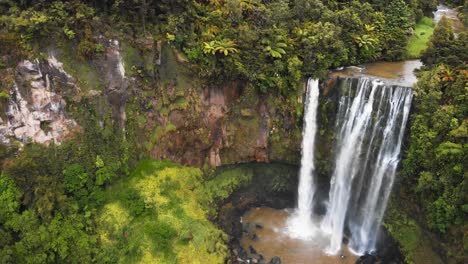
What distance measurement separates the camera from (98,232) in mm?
18453

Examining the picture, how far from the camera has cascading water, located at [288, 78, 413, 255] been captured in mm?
18906

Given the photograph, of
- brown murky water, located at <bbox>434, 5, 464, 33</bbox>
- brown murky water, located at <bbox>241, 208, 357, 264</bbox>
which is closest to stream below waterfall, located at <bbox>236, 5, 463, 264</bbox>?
brown murky water, located at <bbox>241, 208, 357, 264</bbox>

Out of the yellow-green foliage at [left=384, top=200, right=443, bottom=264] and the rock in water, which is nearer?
the yellow-green foliage at [left=384, top=200, right=443, bottom=264]

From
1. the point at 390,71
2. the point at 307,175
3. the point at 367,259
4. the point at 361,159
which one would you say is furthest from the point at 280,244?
the point at 390,71

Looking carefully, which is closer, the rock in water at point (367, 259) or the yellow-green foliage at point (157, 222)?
the yellow-green foliage at point (157, 222)

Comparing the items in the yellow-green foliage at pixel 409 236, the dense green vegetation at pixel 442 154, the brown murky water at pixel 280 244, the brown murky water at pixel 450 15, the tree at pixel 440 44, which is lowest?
the brown murky water at pixel 280 244

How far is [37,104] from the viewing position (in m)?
18.3

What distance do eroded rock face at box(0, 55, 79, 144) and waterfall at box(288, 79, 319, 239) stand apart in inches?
484

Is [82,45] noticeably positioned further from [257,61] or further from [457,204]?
[457,204]

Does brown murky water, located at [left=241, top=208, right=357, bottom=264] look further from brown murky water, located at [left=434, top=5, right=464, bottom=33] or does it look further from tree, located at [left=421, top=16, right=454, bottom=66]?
brown murky water, located at [left=434, top=5, right=464, bottom=33]

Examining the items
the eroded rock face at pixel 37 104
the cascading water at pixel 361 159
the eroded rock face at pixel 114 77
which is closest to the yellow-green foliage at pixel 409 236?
the cascading water at pixel 361 159

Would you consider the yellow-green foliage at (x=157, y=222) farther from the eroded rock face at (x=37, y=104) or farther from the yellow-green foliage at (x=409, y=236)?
the yellow-green foliage at (x=409, y=236)

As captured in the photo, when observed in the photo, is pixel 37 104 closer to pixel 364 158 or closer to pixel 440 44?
pixel 364 158

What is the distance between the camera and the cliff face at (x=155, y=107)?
18.3 meters
